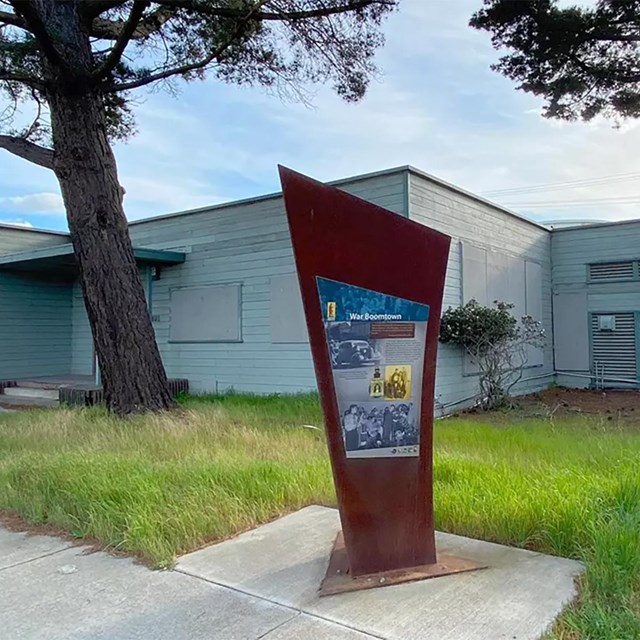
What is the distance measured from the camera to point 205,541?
371 cm

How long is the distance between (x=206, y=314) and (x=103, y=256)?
3.42 m

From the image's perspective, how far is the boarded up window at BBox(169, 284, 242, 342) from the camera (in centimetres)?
1123

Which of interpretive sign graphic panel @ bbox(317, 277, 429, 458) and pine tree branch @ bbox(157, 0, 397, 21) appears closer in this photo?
interpretive sign graphic panel @ bbox(317, 277, 429, 458)

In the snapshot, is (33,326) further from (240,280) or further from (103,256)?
(103,256)

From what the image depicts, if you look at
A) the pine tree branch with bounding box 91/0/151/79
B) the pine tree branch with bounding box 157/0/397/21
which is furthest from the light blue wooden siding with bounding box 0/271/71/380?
the pine tree branch with bounding box 157/0/397/21

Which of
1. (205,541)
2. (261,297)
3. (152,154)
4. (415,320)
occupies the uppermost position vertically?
(152,154)

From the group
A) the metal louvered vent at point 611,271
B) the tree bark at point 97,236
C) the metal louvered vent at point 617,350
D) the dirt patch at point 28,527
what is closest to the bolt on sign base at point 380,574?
the dirt patch at point 28,527

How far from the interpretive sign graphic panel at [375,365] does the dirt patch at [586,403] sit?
6827 mm

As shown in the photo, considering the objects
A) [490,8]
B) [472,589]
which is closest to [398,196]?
[490,8]

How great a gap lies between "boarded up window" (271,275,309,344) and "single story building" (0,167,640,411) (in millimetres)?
24

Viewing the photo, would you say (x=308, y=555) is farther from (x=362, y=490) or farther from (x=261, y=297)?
(x=261, y=297)

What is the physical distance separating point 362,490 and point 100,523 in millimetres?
1812

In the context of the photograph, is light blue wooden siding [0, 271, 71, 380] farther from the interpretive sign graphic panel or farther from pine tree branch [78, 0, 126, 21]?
the interpretive sign graphic panel

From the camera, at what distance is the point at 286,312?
10406 mm
